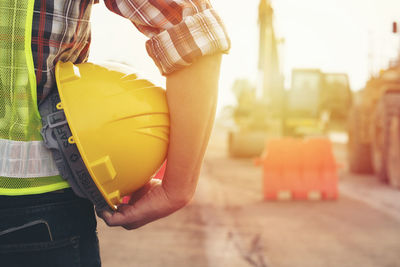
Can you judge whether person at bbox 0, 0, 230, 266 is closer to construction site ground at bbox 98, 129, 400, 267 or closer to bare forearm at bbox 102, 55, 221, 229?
bare forearm at bbox 102, 55, 221, 229

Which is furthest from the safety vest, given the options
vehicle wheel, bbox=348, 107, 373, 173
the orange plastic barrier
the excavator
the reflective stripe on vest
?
the excavator

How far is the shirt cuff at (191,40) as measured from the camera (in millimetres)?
1150

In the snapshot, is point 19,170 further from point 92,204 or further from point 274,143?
point 274,143

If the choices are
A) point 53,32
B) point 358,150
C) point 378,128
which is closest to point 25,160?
point 53,32

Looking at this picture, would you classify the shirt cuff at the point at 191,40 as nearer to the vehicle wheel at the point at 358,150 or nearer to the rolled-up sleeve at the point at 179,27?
the rolled-up sleeve at the point at 179,27

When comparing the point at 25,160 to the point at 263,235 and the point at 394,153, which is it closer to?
the point at 263,235

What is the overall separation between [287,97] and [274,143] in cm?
799

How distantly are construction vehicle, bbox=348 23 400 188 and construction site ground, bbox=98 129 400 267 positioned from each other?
1.40m

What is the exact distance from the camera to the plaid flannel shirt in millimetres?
1117

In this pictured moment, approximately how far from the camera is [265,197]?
24.7ft

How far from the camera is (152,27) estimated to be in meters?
1.21

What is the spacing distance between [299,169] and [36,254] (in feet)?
23.2

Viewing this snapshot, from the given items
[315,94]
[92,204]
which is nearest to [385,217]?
[92,204]

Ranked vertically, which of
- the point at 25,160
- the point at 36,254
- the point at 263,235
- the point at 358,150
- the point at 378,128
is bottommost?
the point at 263,235
